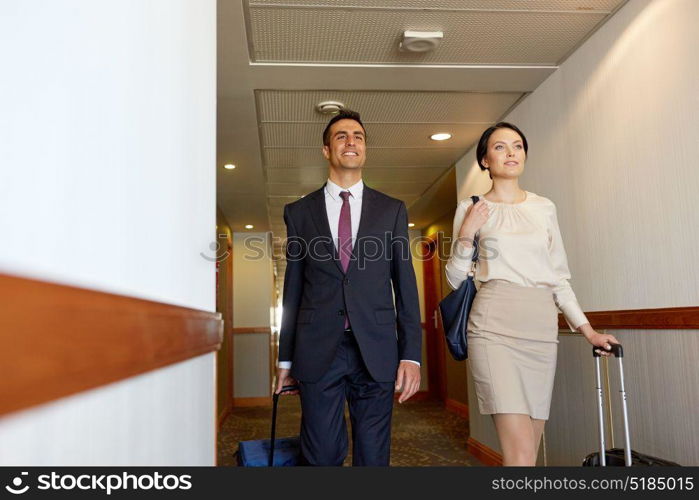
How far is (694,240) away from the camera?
2.32 metres

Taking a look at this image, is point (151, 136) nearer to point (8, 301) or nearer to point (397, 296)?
point (8, 301)

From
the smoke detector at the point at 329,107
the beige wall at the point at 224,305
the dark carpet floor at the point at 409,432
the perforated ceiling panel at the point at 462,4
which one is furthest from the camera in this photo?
the beige wall at the point at 224,305

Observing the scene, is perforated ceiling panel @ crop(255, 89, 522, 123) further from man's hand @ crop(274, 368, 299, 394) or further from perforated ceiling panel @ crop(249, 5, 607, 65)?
man's hand @ crop(274, 368, 299, 394)

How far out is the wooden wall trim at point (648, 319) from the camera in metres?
2.36

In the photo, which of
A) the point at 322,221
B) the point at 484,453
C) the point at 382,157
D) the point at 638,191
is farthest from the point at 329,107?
the point at 484,453

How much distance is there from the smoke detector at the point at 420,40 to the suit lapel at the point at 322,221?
3.63 feet

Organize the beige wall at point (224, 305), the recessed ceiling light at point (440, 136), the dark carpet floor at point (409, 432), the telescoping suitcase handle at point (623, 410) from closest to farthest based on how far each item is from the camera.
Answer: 1. the telescoping suitcase handle at point (623, 410)
2. the recessed ceiling light at point (440, 136)
3. the dark carpet floor at point (409, 432)
4. the beige wall at point (224, 305)

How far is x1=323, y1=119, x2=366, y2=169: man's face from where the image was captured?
233 centimetres

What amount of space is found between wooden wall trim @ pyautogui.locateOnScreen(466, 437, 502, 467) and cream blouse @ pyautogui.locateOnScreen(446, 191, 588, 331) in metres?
2.38

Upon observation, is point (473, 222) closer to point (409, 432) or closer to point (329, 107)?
point (329, 107)

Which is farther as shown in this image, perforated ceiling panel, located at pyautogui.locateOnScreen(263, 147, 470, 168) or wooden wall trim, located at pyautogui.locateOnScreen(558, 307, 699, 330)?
perforated ceiling panel, located at pyautogui.locateOnScreen(263, 147, 470, 168)

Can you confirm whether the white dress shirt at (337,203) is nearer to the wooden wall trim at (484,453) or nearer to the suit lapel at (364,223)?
the suit lapel at (364,223)

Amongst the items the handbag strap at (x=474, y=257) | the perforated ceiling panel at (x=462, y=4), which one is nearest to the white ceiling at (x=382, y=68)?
the perforated ceiling panel at (x=462, y=4)

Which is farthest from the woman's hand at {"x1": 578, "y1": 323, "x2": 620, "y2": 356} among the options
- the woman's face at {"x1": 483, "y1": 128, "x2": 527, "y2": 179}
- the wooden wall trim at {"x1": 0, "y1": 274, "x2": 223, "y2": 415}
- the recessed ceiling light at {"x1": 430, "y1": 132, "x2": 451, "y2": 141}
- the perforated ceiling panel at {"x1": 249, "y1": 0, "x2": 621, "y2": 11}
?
the recessed ceiling light at {"x1": 430, "y1": 132, "x2": 451, "y2": 141}
